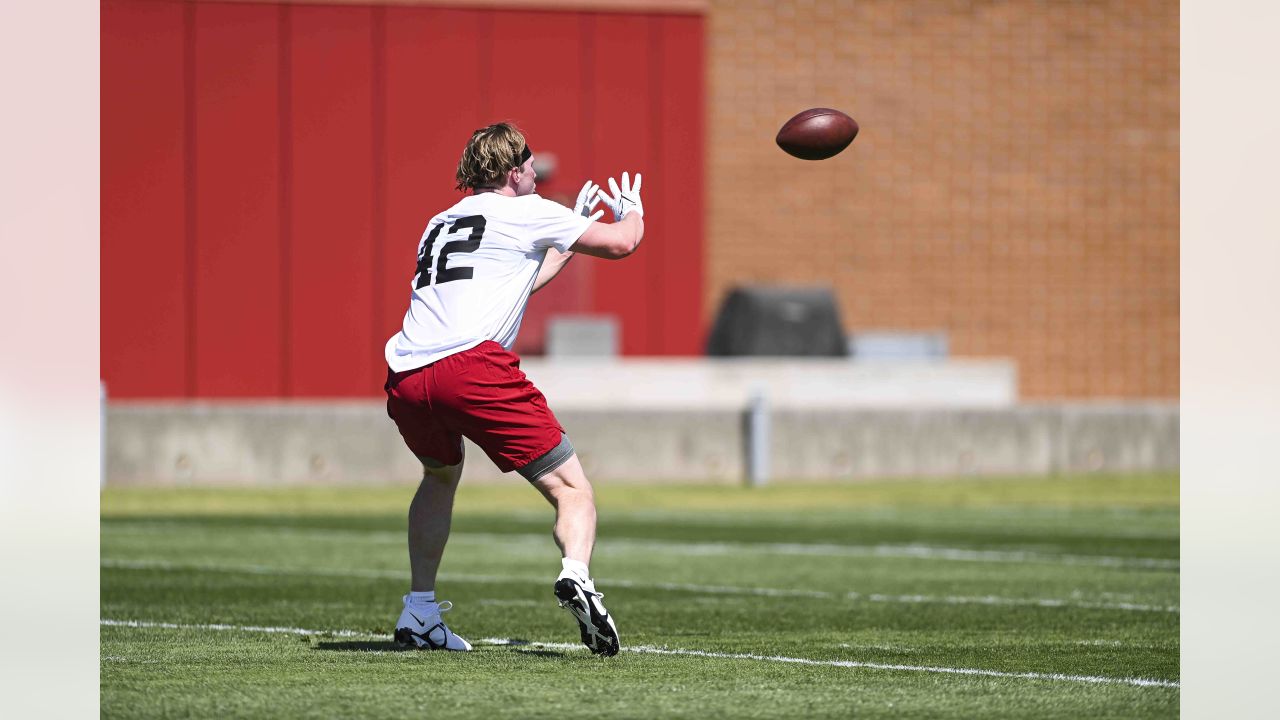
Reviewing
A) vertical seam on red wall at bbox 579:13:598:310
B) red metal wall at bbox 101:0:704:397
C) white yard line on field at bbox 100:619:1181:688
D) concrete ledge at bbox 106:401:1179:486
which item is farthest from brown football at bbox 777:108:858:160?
vertical seam on red wall at bbox 579:13:598:310

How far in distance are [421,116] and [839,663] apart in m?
19.0

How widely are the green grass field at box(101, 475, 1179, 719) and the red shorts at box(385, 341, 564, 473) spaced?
773 millimetres

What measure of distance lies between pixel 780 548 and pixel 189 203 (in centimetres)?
1357

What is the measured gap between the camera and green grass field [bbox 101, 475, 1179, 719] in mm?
6262

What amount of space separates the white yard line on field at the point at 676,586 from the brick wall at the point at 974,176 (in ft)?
50.9

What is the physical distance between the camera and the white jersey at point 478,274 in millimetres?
7176

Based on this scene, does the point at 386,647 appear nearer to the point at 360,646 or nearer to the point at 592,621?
the point at 360,646

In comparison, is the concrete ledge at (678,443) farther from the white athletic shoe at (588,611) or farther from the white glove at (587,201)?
the white athletic shoe at (588,611)

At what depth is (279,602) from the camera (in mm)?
9484

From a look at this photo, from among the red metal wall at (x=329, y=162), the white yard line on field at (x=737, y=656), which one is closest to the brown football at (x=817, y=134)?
the white yard line on field at (x=737, y=656)

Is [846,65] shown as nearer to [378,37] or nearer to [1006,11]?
[1006,11]

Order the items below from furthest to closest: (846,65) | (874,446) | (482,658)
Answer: (846,65), (874,446), (482,658)
